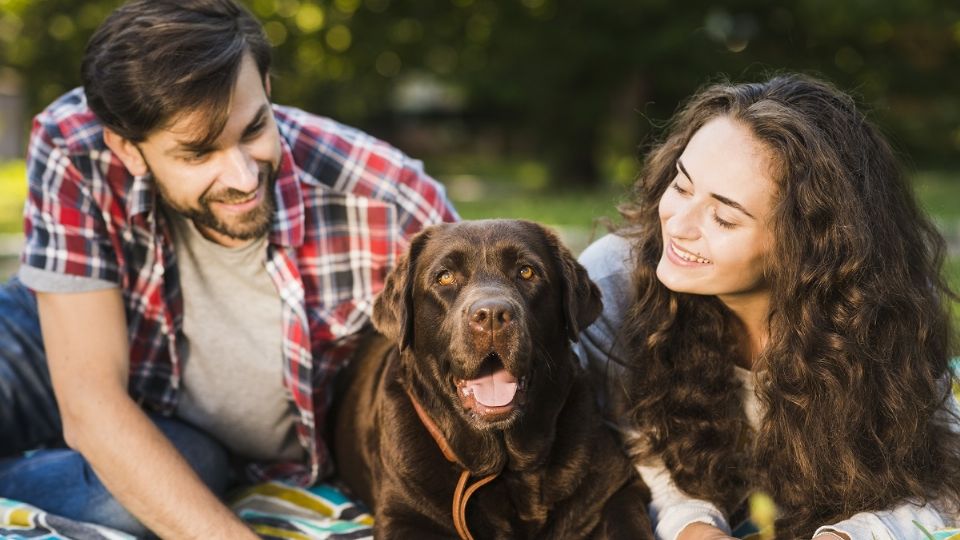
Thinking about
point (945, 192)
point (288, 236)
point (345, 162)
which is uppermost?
point (345, 162)

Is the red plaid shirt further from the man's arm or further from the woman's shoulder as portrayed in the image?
the woman's shoulder

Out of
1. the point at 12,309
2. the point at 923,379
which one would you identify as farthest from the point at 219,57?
the point at 923,379

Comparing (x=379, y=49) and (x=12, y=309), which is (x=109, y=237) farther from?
(x=379, y=49)

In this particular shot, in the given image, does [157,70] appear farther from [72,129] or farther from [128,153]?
[72,129]

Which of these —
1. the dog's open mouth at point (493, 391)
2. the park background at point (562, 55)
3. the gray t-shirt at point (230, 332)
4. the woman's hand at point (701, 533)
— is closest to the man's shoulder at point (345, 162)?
the gray t-shirt at point (230, 332)

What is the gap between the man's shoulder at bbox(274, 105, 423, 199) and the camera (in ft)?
13.7

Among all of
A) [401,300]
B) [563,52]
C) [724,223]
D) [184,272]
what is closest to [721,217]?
[724,223]

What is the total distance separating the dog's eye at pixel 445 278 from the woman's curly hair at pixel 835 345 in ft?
2.93

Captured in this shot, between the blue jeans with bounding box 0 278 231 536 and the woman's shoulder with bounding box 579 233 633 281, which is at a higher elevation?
the woman's shoulder with bounding box 579 233 633 281

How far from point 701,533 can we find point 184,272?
2169 mm

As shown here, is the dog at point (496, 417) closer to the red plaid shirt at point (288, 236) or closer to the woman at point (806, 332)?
the woman at point (806, 332)

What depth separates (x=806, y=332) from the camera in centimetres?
324

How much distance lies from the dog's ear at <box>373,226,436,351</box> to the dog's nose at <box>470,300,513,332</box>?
1.42 ft

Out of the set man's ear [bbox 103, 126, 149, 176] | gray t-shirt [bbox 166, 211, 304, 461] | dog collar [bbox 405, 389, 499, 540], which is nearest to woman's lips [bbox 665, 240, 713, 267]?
dog collar [bbox 405, 389, 499, 540]
